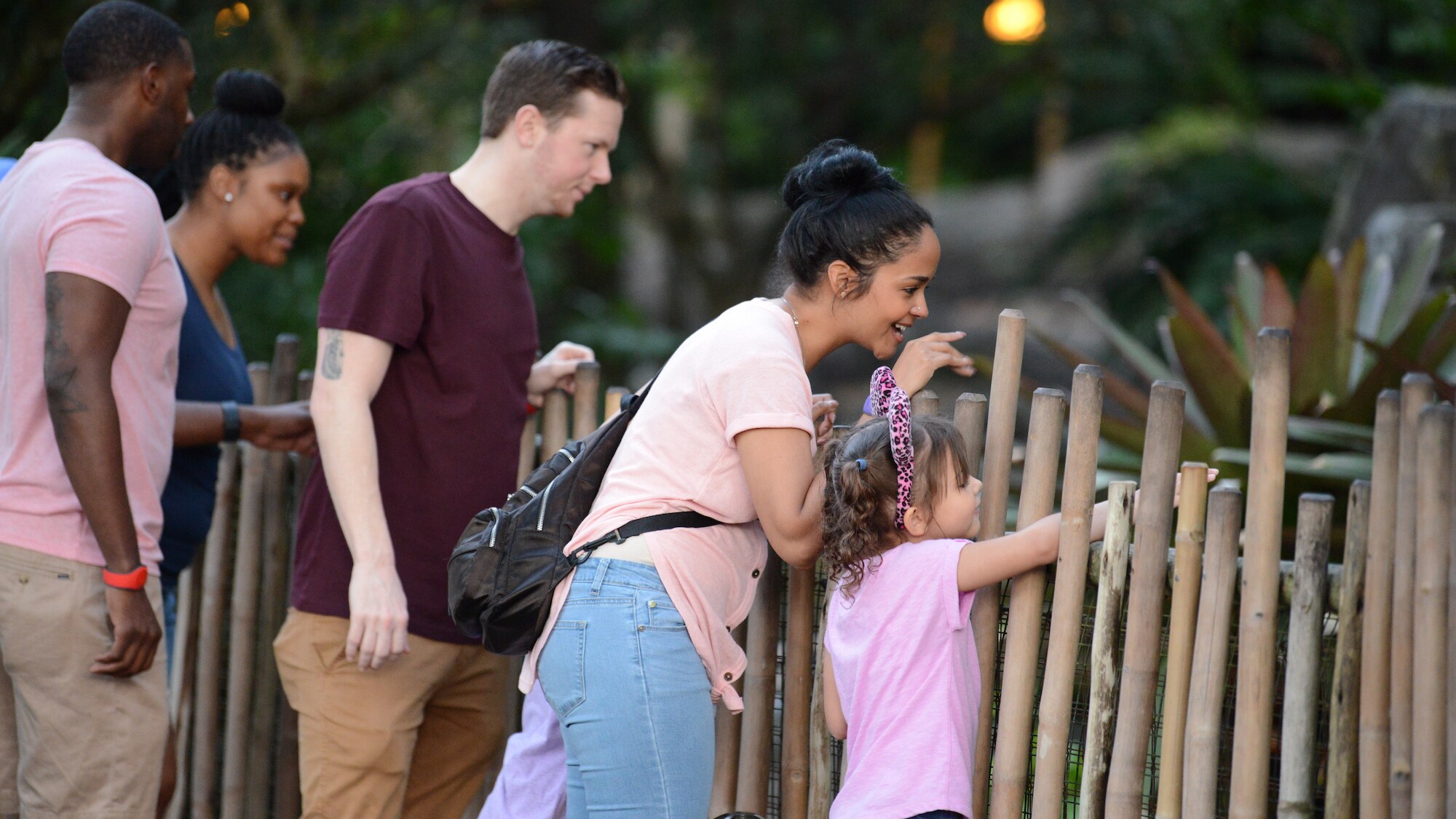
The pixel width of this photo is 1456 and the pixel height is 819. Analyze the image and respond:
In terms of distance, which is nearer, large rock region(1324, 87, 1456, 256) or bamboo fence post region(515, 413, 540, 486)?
bamboo fence post region(515, 413, 540, 486)

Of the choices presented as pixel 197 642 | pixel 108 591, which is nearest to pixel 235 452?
pixel 197 642

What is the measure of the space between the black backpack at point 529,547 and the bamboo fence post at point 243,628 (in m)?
1.22

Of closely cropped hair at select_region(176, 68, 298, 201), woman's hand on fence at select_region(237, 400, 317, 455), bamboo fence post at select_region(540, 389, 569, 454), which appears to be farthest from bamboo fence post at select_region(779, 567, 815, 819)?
closely cropped hair at select_region(176, 68, 298, 201)

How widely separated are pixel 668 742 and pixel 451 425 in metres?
0.84

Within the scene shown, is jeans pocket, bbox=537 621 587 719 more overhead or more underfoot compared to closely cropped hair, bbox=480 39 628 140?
more underfoot

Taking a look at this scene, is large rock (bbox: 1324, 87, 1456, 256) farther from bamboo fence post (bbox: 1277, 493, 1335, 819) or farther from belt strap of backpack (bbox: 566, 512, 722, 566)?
belt strap of backpack (bbox: 566, 512, 722, 566)

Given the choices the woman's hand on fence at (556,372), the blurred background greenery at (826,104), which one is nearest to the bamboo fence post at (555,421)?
the woman's hand on fence at (556,372)

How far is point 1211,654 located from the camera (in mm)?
2188

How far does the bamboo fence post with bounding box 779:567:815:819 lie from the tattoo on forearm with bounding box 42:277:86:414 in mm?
1349

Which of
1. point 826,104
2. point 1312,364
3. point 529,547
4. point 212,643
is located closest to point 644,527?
point 529,547

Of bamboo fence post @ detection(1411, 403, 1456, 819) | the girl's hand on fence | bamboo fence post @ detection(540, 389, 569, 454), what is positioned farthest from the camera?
bamboo fence post @ detection(540, 389, 569, 454)

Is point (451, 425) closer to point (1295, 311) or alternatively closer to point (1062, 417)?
point (1062, 417)

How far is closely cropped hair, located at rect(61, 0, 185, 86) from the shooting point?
251cm

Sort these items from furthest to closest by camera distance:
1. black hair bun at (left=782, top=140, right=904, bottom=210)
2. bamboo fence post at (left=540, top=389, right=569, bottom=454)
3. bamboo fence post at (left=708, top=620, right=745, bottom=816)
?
bamboo fence post at (left=540, top=389, right=569, bottom=454), bamboo fence post at (left=708, top=620, right=745, bottom=816), black hair bun at (left=782, top=140, right=904, bottom=210)
